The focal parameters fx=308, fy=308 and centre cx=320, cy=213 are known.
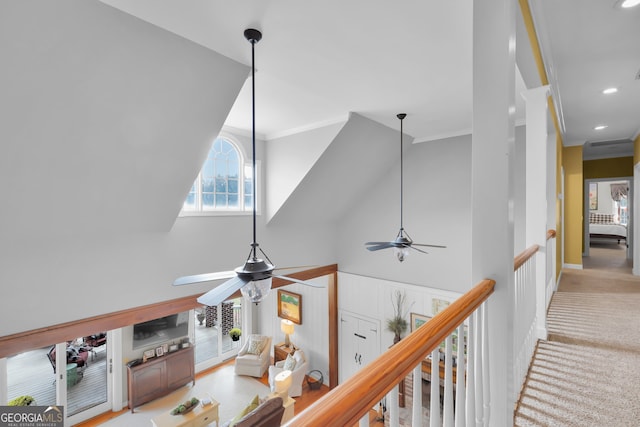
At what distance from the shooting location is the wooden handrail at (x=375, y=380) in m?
0.54

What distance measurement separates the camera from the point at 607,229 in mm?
9133

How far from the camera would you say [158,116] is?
2.67m

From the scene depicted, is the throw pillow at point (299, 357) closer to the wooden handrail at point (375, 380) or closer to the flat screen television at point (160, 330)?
the flat screen television at point (160, 330)

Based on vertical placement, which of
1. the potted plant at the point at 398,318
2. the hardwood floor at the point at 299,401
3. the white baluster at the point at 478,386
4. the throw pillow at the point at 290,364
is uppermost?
the white baluster at the point at 478,386

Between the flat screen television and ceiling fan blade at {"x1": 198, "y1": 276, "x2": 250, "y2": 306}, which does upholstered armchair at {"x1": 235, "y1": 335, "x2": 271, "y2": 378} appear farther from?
ceiling fan blade at {"x1": 198, "y1": 276, "x2": 250, "y2": 306}

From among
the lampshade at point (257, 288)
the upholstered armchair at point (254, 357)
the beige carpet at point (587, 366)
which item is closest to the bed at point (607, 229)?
the beige carpet at point (587, 366)

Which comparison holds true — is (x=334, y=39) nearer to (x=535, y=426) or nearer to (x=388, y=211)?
(x=535, y=426)

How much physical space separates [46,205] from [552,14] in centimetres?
426

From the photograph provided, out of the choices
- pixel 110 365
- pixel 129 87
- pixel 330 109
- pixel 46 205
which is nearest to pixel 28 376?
pixel 110 365

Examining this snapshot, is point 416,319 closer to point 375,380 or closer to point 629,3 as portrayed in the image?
point 629,3

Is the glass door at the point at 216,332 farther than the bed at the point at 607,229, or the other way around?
the bed at the point at 607,229

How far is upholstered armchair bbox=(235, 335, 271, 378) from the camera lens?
667cm

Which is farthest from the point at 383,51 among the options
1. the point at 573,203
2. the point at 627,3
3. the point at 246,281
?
the point at 573,203

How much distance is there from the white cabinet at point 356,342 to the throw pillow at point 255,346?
6.15ft
